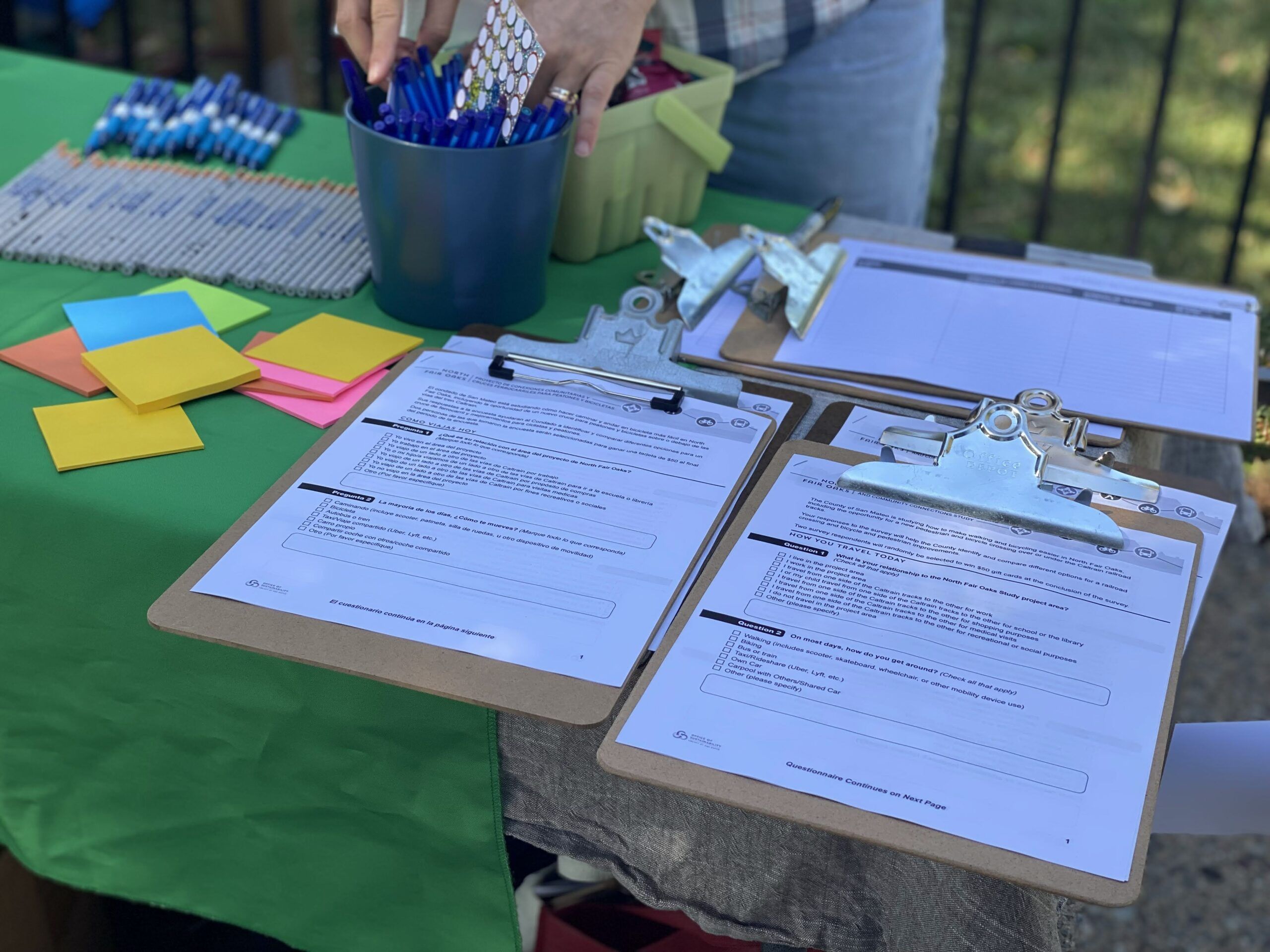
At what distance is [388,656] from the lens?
0.56m

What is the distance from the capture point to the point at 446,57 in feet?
3.12

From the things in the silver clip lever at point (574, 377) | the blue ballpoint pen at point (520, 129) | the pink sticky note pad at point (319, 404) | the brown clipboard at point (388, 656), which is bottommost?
the brown clipboard at point (388, 656)

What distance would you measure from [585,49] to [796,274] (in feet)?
0.74

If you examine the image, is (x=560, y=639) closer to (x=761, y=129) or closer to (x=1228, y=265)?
(x=761, y=129)

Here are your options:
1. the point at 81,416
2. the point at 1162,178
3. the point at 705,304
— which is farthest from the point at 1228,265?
the point at 81,416

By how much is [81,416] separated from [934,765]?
1.85 ft

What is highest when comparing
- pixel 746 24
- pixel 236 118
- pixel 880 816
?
pixel 746 24

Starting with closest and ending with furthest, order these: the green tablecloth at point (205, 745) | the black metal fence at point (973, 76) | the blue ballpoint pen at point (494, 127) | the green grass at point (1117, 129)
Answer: the green tablecloth at point (205, 745) → the blue ballpoint pen at point (494, 127) → the black metal fence at point (973, 76) → the green grass at point (1117, 129)

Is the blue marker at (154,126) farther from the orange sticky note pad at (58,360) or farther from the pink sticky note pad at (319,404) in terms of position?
the pink sticky note pad at (319,404)

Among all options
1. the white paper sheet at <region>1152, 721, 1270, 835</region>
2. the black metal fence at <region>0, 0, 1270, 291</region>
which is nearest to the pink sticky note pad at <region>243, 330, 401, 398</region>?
the white paper sheet at <region>1152, 721, 1270, 835</region>

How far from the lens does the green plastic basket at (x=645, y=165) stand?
0.94m

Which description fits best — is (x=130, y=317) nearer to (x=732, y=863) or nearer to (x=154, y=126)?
(x=154, y=126)

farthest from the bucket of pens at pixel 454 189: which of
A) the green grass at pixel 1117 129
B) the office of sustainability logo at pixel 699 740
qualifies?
the green grass at pixel 1117 129

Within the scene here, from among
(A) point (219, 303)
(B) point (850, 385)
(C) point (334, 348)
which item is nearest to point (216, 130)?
(A) point (219, 303)
